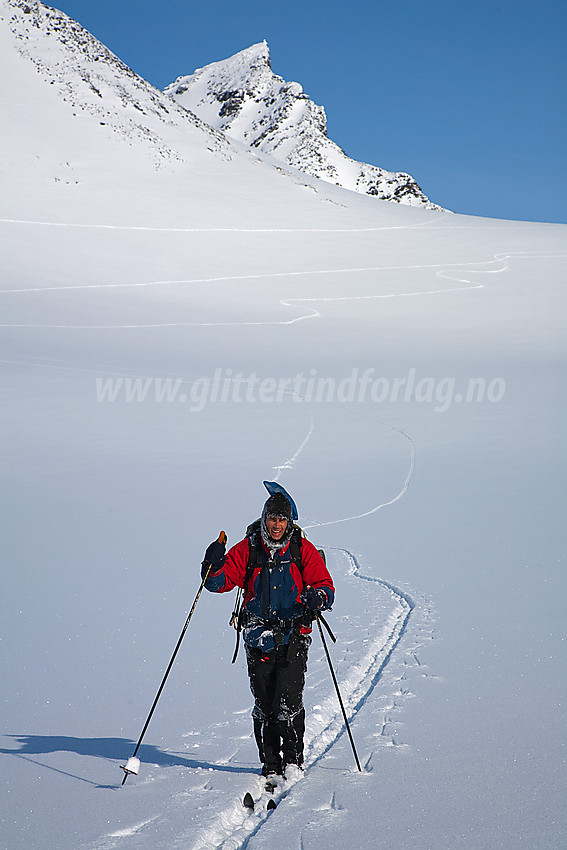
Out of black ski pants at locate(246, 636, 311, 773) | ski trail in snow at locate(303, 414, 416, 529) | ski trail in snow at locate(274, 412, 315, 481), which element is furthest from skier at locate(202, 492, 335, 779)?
ski trail in snow at locate(274, 412, 315, 481)

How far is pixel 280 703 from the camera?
3289 millimetres

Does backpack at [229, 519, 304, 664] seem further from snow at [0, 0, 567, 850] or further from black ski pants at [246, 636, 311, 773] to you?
snow at [0, 0, 567, 850]

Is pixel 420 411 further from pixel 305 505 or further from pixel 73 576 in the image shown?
pixel 73 576

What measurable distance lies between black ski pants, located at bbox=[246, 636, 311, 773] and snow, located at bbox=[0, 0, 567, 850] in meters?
0.16

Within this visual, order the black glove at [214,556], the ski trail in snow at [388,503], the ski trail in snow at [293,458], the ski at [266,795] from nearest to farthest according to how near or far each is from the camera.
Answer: the ski at [266,795], the black glove at [214,556], the ski trail in snow at [388,503], the ski trail in snow at [293,458]


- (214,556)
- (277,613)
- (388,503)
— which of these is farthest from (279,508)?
(388,503)

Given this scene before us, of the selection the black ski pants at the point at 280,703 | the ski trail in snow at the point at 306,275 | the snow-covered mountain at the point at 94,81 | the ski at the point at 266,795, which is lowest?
the ski at the point at 266,795

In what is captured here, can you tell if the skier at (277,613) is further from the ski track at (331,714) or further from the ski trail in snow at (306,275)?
the ski trail in snow at (306,275)

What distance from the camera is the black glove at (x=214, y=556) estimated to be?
312 centimetres

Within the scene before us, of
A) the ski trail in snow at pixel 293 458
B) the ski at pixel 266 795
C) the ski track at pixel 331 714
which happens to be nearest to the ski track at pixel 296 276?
the ski trail in snow at pixel 293 458

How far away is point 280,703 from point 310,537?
12.1 ft

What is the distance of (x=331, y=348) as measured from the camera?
18359mm

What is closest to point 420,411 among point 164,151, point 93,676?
point 93,676

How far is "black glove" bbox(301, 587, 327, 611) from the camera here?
3.18 meters
